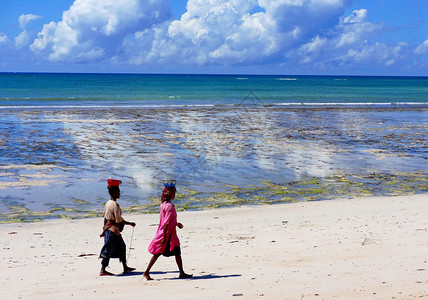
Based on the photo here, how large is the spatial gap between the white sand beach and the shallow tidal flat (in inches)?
66.2

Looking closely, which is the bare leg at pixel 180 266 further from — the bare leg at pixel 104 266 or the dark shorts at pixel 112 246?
the bare leg at pixel 104 266

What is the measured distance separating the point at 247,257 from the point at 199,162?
1054cm

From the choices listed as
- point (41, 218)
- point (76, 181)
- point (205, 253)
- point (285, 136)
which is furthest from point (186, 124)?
point (205, 253)

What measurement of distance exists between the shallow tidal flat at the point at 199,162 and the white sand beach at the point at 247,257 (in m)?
1.68

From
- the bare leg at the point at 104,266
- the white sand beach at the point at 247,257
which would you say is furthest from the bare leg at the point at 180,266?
the bare leg at the point at 104,266

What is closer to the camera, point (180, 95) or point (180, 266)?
point (180, 266)

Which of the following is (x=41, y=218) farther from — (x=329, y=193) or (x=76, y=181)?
(x=329, y=193)

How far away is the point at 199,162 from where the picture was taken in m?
18.9

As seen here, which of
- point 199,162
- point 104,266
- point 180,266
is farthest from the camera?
point 199,162

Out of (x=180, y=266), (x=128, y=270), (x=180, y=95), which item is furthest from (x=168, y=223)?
(x=180, y=95)

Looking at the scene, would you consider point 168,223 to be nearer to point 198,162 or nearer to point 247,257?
point 247,257

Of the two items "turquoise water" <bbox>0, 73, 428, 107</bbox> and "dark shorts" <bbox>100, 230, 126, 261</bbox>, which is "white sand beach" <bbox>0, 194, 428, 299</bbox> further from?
"turquoise water" <bbox>0, 73, 428, 107</bbox>

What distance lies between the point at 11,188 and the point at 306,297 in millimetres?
9939

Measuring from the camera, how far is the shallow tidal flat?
13.6 m
